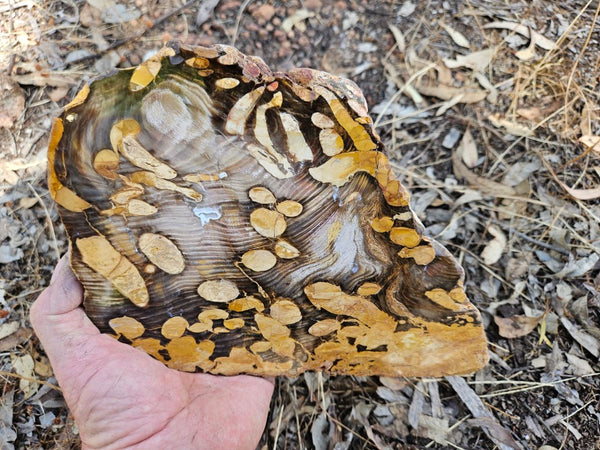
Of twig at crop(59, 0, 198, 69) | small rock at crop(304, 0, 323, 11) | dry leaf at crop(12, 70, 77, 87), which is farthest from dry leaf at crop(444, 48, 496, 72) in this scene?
dry leaf at crop(12, 70, 77, 87)

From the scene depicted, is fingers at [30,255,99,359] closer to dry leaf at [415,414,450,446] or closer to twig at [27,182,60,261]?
twig at [27,182,60,261]

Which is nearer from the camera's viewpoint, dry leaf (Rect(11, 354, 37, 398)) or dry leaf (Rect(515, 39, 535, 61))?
dry leaf (Rect(11, 354, 37, 398))

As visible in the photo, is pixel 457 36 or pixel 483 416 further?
pixel 457 36

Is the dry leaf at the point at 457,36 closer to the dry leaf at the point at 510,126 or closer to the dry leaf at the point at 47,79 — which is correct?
the dry leaf at the point at 510,126

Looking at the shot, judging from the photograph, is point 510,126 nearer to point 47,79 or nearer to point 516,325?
point 516,325

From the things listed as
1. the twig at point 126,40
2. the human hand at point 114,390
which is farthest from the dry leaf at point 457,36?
the human hand at point 114,390

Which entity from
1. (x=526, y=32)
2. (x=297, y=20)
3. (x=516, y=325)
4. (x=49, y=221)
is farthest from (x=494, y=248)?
(x=49, y=221)

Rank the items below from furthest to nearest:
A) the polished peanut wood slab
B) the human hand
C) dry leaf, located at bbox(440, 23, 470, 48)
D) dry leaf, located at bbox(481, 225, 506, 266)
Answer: dry leaf, located at bbox(440, 23, 470, 48) → dry leaf, located at bbox(481, 225, 506, 266) → the human hand → the polished peanut wood slab

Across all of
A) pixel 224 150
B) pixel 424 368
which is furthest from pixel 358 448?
pixel 224 150
